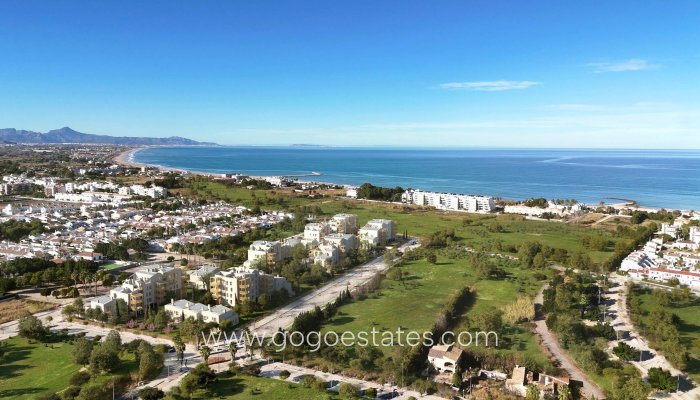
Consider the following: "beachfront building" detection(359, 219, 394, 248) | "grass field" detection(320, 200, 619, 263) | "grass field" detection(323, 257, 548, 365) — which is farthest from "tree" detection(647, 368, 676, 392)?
"beachfront building" detection(359, 219, 394, 248)

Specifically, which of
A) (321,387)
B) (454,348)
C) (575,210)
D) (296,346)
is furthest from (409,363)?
(575,210)

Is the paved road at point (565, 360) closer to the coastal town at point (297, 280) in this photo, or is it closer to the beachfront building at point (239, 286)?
the coastal town at point (297, 280)

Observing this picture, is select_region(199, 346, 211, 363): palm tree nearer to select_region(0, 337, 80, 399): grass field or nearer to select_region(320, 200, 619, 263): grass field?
select_region(0, 337, 80, 399): grass field

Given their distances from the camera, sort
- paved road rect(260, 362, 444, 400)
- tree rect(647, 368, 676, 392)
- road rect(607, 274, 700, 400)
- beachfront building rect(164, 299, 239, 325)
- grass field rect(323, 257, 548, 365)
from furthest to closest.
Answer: beachfront building rect(164, 299, 239, 325)
grass field rect(323, 257, 548, 365)
road rect(607, 274, 700, 400)
paved road rect(260, 362, 444, 400)
tree rect(647, 368, 676, 392)

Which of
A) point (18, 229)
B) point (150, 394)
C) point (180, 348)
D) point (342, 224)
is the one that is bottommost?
point (150, 394)

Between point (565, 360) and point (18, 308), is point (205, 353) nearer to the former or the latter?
point (18, 308)

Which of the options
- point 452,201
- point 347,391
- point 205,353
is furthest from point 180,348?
point 452,201
